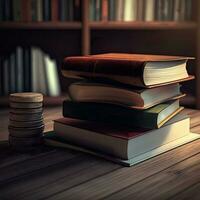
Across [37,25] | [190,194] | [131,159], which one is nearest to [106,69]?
[131,159]

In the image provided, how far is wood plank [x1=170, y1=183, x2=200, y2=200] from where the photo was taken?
694mm

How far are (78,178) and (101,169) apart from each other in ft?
0.22

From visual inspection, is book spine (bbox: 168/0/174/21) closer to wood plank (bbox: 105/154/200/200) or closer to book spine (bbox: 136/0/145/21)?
book spine (bbox: 136/0/145/21)

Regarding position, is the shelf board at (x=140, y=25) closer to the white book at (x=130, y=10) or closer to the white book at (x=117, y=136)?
the white book at (x=130, y=10)

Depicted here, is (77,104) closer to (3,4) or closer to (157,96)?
(157,96)

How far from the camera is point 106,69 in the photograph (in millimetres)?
923

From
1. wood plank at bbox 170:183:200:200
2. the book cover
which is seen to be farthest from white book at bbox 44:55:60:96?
wood plank at bbox 170:183:200:200

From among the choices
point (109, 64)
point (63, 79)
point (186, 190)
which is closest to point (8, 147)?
point (109, 64)

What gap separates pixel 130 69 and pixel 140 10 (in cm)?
94

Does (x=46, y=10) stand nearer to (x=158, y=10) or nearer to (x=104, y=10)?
(x=104, y=10)

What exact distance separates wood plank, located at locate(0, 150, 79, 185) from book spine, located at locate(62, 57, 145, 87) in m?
0.19

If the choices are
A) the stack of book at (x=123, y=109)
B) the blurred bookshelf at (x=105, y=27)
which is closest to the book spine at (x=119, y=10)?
the blurred bookshelf at (x=105, y=27)

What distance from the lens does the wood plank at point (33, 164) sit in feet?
2.63

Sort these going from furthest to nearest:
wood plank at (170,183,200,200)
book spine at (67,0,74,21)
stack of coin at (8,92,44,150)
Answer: book spine at (67,0,74,21) < stack of coin at (8,92,44,150) < wood plank at (170,183,200,200)
